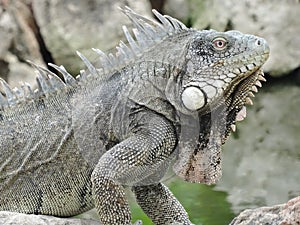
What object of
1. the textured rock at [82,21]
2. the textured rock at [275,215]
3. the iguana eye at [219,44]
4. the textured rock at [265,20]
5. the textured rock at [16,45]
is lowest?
the textured rock at [275,215]

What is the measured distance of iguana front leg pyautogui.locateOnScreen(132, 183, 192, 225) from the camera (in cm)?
495

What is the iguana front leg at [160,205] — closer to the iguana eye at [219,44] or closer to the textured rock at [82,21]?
Result: the iguana eye at [219,44]

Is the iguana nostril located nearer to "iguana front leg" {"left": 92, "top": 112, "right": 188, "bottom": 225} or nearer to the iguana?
the iguana

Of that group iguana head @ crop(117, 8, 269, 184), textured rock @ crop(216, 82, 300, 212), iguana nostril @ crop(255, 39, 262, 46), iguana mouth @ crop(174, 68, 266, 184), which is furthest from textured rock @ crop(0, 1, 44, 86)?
iguana nostril @ crop(255, 39, 262, 46)

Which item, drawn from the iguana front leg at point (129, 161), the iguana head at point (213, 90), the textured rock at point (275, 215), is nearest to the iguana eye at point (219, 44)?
the iguana head at point (213, 90)

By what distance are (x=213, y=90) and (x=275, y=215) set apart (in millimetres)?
875

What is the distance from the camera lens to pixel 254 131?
11047 millimetres

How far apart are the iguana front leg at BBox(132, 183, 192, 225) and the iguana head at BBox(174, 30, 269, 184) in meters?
0.37

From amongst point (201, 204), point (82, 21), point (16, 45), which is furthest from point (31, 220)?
point (82, 21)

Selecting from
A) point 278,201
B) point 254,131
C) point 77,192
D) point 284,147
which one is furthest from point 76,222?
point 254,131

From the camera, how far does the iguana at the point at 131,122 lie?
14.4 ft

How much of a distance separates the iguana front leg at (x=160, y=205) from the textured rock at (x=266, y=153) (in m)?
2.88

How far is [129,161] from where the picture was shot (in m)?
4.32

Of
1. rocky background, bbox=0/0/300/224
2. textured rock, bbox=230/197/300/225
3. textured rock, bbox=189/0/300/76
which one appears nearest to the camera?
textured rock, bbox=230/197/300/225
